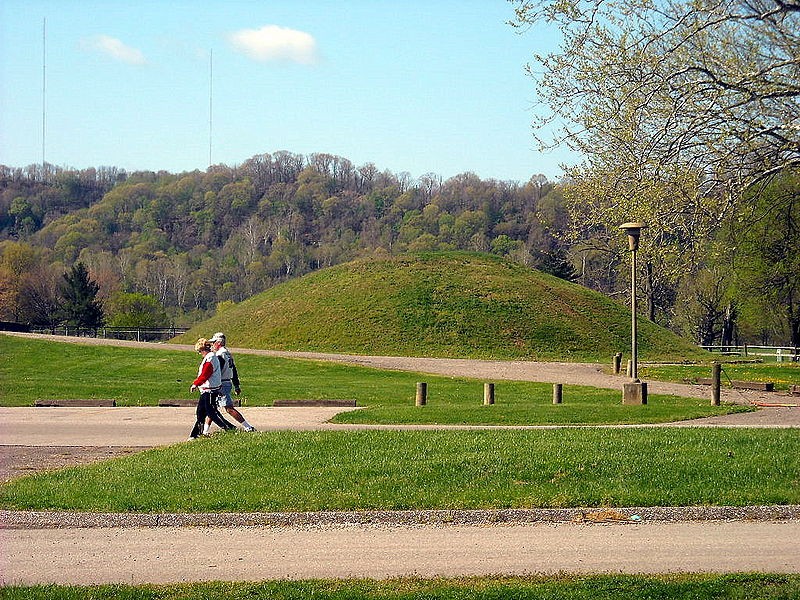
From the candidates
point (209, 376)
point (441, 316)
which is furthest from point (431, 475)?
point (441, 316)

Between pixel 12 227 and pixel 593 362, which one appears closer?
pixel 593 362

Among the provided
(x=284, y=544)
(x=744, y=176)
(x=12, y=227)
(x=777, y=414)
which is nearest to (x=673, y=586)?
(x=284, y=544)

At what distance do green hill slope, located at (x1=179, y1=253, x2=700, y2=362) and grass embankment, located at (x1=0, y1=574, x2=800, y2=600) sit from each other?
42.4m

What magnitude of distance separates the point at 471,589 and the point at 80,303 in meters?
79.6

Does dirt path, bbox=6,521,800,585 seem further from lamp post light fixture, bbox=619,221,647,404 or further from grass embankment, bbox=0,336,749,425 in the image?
lamp post light fixture, bbox=619,221,647,404

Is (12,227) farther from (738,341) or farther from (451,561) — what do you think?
(451,561)

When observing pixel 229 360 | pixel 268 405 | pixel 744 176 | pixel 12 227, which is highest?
pixel 12 227

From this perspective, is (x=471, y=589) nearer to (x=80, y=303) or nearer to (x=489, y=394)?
(x=489, y=394)

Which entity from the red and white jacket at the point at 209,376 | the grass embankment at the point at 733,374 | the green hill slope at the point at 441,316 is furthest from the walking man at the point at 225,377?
the green hill slope at the point at 441,316

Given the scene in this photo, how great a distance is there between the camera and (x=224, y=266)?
5566 inches

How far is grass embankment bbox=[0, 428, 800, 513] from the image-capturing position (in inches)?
411

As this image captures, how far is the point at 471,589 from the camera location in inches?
285

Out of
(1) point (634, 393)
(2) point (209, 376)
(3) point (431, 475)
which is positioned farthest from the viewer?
(1) point (634, 393)

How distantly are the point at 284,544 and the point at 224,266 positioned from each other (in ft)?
443
